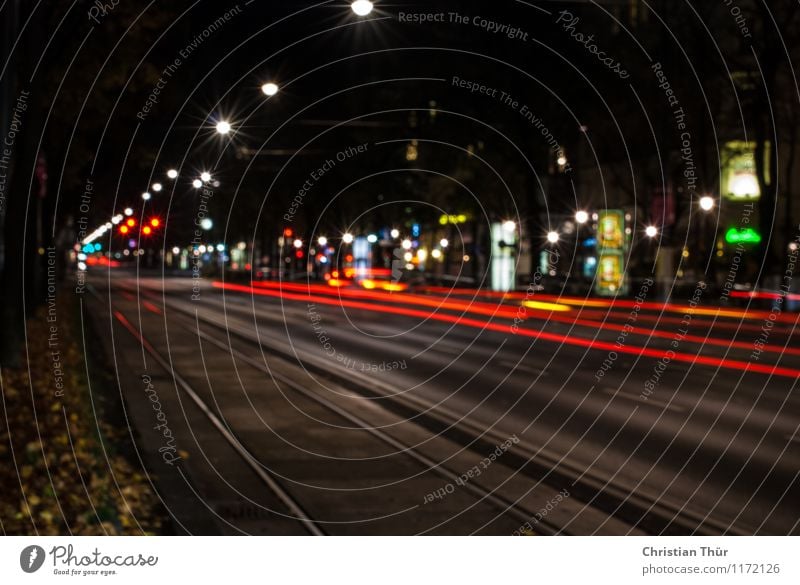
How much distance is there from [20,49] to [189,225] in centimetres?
1225

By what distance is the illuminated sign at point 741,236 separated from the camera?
192 ft

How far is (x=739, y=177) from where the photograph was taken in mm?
68562

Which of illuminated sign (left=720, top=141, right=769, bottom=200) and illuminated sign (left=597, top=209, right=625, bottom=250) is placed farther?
illuminated sign (left=720, top=141, right=769, bottom=200)

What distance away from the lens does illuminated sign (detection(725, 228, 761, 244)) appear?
5862 cm

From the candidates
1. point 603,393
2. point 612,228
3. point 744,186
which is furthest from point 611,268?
point 603,393

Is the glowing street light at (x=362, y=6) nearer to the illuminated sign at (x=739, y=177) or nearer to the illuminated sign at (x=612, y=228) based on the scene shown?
the illuminated sign at (x=612, y=228)

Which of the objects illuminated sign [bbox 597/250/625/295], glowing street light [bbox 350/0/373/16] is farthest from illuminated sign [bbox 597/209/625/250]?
glowing street light [bbox 350/0/373/16]

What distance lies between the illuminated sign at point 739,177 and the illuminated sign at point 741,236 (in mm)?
2196

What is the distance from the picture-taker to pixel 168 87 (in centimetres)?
3566

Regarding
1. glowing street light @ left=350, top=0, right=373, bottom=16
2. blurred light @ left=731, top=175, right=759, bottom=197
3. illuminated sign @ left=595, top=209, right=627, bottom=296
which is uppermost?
glowing street light @ left=350, top=0, right=373, bottom=16

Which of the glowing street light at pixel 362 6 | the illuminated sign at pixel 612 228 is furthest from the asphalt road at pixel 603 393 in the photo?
the illuminated sign at pixel 612 228

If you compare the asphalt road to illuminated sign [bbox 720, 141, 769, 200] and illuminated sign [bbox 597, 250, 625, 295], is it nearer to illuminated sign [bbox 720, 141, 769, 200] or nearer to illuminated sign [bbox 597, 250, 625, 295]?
illuminated sign [bbox 597, 250, 625, 295]

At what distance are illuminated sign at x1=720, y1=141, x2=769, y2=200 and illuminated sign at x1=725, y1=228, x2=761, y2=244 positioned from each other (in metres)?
2.20

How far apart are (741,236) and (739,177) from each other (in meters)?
10.4
